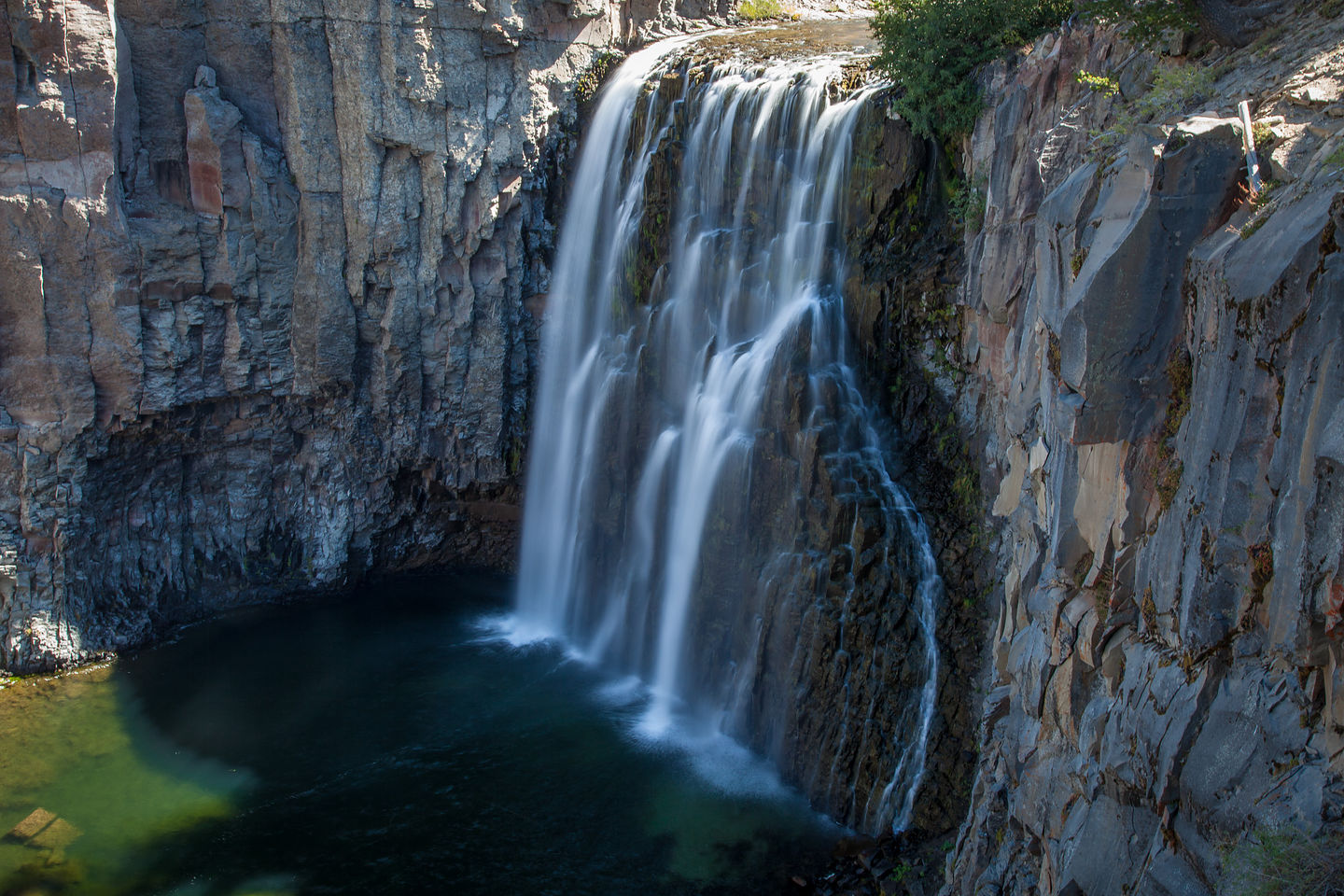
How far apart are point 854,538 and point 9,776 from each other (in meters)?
12.7

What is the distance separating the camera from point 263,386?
18.5 meters

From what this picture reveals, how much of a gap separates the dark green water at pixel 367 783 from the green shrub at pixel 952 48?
9217 mm

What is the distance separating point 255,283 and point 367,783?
947cm

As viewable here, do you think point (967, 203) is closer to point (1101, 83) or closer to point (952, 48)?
point (952, 48)

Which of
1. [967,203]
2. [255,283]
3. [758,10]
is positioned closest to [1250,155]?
[967,203]

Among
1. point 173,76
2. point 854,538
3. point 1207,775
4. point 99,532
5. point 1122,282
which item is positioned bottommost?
point 99,532

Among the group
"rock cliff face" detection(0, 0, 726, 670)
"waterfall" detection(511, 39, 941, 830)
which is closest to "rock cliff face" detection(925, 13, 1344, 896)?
"waterfall" detection(511, 39, 941, 830)

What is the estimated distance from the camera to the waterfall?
12797 millimetres

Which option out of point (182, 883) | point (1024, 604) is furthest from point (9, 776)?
point (1024, 604)

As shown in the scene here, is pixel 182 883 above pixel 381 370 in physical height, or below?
below

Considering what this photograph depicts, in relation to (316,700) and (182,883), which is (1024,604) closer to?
(182,883)

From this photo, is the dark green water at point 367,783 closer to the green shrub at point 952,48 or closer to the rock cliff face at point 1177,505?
the rock cliff face at point 1177,505

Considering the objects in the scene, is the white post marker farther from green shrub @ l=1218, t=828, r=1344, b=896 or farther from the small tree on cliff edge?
the small tree on cliff edge

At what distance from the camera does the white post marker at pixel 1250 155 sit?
6.23m
